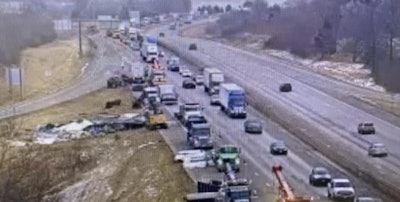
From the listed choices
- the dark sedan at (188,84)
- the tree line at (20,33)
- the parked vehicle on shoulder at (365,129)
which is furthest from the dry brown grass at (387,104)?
the tree line at (20,33)

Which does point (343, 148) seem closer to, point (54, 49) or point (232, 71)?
point (232, 71)

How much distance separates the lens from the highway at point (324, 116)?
33.1m

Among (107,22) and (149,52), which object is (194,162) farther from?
(107,22)

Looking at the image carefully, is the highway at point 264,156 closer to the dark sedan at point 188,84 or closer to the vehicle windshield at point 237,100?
the vehicle windshield at point 237,100

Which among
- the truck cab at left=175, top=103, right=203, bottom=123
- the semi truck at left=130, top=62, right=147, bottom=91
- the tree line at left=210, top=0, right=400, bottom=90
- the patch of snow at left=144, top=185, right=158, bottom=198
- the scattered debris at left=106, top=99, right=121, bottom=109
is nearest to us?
the patch of snow at left=144, top=185, right=158, bottom=198

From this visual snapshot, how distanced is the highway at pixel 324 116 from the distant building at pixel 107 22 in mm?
33593

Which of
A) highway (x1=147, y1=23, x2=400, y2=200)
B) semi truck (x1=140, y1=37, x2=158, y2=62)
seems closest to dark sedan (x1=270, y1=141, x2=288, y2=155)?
highway (x1=147, y1=23, x2=400, y2=200)

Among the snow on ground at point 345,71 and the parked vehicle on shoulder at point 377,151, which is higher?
the parked vehicle on shoulder at point 377,151

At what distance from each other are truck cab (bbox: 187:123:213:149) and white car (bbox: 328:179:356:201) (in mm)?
8037

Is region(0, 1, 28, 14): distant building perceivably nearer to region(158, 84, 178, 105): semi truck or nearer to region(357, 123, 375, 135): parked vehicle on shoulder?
region(158, 84, 178, 105): semi truck

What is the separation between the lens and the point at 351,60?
230ft

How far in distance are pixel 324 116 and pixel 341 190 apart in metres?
17.4

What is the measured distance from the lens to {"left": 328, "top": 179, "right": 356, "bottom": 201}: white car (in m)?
27.6

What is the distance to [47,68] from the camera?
69062 millimetres
